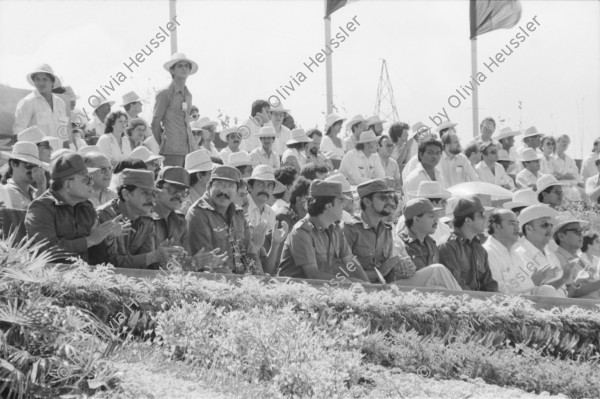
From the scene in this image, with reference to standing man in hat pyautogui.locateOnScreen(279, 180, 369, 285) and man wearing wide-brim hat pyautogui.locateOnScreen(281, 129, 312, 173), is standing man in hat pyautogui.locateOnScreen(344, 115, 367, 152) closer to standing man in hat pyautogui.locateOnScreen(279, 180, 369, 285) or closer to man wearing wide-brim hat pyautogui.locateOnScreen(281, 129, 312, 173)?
man wearing wide-brim hat pyautogui.locateOnScreen(281, 129, 312, 173)

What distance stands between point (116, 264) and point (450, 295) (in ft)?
8.79

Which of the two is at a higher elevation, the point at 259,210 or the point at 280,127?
the point at 280,127

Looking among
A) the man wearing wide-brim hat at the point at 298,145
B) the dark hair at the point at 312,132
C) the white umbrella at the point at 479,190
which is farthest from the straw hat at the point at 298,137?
the white umbrella at the point at 479,190

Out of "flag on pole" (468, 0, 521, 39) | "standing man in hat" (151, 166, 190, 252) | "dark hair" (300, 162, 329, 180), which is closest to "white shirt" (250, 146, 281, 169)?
"dark hair" (300, 162, 329, 180)

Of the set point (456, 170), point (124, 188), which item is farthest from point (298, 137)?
point (124, 188)

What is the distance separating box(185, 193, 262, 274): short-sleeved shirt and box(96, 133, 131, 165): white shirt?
11.1ft

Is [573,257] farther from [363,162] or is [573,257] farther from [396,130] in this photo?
[396,130]

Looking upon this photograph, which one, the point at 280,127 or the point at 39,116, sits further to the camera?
the point at 280,127

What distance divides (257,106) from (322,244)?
6.77 meters

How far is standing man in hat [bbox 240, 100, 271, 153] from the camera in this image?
48.5 ft

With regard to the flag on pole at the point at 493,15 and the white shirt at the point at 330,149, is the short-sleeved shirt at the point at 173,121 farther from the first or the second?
the flag on pole at the point at 493,15

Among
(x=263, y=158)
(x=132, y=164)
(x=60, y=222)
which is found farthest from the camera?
(x=263, y=158)

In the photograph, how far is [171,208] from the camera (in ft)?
28.6

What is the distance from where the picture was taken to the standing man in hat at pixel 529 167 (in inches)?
653
